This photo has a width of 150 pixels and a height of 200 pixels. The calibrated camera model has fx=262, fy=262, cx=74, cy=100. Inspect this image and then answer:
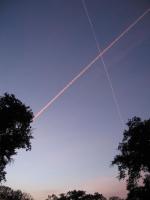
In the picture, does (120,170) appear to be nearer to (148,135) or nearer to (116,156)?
(116,156)

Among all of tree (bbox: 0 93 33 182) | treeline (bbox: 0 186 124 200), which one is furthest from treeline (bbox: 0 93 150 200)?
treeline (bbox: 0 186 124 200)

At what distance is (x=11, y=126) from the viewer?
3653 centimetres

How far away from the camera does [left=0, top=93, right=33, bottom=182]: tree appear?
35781 millimetres

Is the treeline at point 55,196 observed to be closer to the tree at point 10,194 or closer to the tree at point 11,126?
the tree at point 10,194

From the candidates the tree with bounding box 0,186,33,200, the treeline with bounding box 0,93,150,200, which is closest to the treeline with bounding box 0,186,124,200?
the tree with bounding box 0,186,33,200

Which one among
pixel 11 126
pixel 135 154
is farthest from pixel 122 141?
pixel 11 126

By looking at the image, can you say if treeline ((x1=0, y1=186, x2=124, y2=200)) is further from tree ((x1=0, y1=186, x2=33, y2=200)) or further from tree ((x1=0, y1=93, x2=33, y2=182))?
tree ((x1=0, y1=93, x2=33, y2=182))

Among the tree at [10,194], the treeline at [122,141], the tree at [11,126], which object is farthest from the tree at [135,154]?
the tree at [10,194]

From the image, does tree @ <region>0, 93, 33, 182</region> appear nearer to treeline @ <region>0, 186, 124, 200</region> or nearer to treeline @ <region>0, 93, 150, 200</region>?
treeline @ <region>0, 93, 150, 200</region>

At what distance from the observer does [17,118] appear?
121 ft

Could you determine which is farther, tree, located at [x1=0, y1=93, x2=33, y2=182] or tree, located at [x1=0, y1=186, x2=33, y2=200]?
tree, located at [x1=0, y1=186, x2=33, y2=200]

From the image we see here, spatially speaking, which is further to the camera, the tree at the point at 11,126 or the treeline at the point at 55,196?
the treeline at the point at 55,196

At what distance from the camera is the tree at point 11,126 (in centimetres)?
3578

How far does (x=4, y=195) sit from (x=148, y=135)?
91.6m
